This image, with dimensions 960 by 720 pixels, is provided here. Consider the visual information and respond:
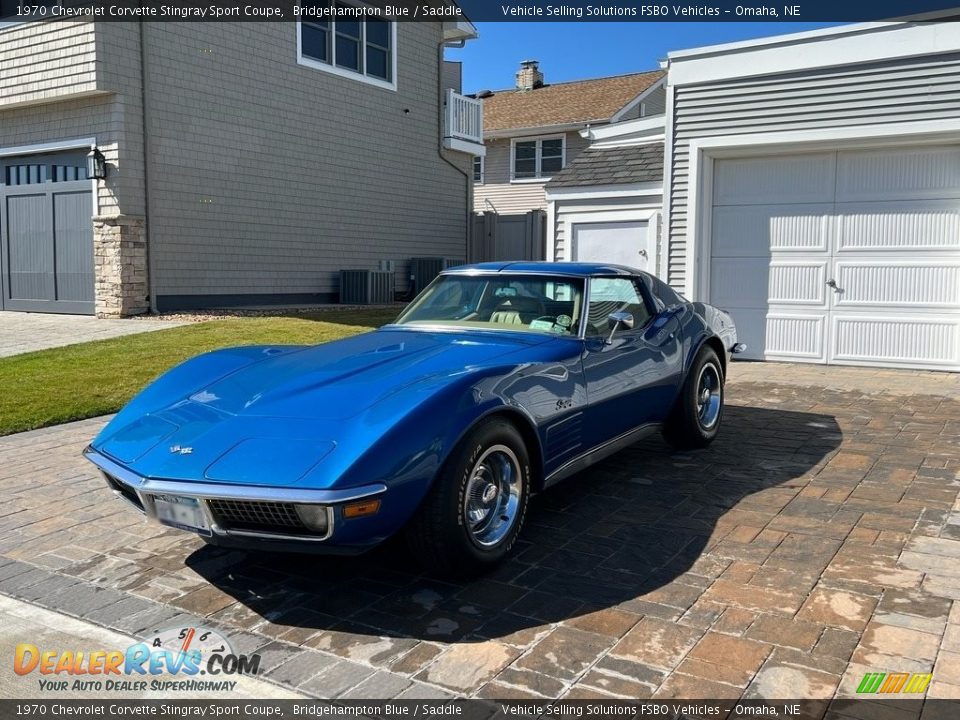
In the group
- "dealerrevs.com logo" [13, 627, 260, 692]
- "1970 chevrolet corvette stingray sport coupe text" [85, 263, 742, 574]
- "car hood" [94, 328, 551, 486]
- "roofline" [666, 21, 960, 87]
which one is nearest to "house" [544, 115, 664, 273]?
"roofline" [666, 21, 960, 87]

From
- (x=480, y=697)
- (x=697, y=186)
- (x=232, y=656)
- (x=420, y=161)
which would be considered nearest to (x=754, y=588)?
(x=480, y=697)

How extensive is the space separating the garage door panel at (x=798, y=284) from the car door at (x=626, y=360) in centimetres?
517

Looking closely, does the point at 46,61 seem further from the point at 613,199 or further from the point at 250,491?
the point at 250,491

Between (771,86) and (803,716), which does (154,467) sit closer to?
(803,716)

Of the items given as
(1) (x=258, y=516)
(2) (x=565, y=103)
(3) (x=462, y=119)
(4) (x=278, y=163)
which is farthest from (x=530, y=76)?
(1) (x=258, y=516)

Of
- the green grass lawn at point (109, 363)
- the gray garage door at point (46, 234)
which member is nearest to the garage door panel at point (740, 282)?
the green grass lawn at point (109, 363)

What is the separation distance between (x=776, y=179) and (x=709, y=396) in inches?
203

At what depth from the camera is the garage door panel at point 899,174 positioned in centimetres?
925

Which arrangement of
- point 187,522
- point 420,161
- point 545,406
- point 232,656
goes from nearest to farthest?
point 232,656, point 187,522, point 545,406, point 420,161

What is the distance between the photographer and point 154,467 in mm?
3406

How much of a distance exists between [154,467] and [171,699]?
0.98 m

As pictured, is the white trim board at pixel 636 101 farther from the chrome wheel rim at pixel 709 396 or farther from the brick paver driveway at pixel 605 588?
the brick paver driveway at pixel 605 588

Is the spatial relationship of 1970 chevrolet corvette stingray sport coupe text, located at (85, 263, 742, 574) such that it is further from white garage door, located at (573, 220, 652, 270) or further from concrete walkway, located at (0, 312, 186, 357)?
concrete walkway, located at (0, 312, 186, 357)

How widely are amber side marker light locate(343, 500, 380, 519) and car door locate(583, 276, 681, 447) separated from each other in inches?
63.3
